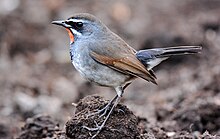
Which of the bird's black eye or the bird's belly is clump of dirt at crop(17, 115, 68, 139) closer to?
the bird's belly

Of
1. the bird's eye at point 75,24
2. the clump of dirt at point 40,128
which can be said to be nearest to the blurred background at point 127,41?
the clump of dirt at point 40,128

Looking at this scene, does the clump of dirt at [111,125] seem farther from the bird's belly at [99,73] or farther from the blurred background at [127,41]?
the blurred background at [127,41]

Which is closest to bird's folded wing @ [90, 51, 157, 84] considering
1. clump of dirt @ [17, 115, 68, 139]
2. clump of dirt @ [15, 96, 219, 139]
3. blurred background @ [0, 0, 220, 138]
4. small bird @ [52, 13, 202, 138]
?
small bird @ [52, 13, 202, 138]

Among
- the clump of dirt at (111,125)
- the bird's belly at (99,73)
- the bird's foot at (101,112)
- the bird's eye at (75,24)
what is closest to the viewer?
the clump of dirt at (111,125)

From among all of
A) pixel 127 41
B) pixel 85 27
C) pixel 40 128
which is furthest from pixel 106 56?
pixel 127 41

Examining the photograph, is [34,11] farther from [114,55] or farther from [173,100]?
[114,55]

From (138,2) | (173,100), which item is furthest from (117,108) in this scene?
(138,2)

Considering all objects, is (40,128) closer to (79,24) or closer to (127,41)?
(79,24)
